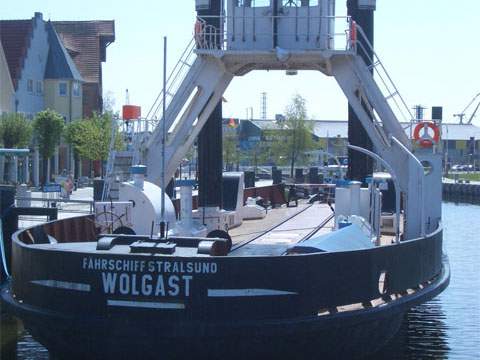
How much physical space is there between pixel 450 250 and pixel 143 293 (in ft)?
68.5

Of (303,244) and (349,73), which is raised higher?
(349,73)

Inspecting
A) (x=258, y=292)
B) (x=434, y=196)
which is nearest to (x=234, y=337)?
(x=258, y=292)

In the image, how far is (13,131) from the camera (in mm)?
43469

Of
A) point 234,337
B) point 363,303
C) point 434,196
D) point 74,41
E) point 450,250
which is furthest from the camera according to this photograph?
point 74,41

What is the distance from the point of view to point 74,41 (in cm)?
6325

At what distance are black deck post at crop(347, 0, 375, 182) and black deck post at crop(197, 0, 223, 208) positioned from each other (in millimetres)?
2660

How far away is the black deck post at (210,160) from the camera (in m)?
17.6

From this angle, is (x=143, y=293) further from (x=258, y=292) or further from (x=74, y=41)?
(x=74, y=41)

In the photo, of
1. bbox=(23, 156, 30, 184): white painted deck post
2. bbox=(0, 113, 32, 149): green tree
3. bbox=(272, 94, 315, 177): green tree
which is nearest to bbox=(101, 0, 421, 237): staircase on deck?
bbox=(0, 113, 32, 149): green tree

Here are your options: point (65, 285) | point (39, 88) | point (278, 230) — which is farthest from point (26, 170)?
point (65, 285)

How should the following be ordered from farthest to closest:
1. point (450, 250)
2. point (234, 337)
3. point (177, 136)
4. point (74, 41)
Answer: point (74, 41) < point (450, 250) < point (177, 136) < point (234, 337)

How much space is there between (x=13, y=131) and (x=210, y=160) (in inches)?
1098

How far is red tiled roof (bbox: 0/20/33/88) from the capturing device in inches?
2071

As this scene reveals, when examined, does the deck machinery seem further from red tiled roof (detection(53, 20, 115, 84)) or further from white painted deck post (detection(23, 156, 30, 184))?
red tiled roof (detection(53, 20, 115, 84))
